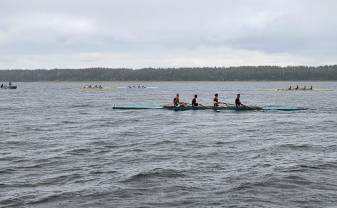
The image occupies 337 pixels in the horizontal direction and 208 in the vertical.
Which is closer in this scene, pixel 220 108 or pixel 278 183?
pixel 278 183

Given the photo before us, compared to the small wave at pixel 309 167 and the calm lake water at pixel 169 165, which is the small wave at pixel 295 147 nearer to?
the calm lake water at pixel 169 165

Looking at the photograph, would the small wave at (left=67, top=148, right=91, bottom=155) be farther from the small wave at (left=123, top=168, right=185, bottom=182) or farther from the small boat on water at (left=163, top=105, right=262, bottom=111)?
the small boat on water at (left=163, top=105, right=262, bottom=111)

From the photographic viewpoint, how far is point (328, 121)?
140 feet

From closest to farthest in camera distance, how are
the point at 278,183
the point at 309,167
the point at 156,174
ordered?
1. the point at 278,183
2. the point at 156,174
3. the point at 309,167

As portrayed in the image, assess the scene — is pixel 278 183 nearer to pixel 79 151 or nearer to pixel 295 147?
pixel 295 147

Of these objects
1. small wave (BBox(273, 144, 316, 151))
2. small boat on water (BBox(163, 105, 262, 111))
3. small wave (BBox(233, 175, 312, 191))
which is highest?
small boat on water (BBox(163, 105, 262, 111))

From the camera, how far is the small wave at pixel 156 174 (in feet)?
66.2

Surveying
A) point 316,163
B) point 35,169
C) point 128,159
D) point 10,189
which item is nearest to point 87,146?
point 128,159

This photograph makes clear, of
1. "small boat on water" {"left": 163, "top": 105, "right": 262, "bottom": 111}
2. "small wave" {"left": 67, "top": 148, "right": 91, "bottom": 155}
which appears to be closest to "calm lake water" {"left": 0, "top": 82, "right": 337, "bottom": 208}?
"small wave" {"left": 67, "top": 148, "right": 91, "bottom": 155}

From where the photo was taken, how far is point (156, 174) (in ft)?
68.4

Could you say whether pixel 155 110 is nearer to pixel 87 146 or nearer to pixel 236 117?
pixel 236 117

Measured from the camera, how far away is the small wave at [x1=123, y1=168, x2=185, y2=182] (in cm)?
2019

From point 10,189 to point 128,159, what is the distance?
22.1ft

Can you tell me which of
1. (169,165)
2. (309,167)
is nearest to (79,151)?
(169,165)
